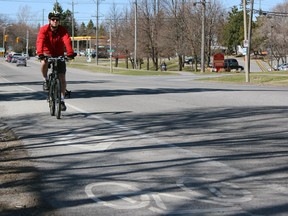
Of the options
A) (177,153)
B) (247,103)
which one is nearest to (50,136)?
(177,153)

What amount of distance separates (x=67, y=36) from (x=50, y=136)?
9.29ft

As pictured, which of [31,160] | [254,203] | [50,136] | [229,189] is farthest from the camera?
[50,136]

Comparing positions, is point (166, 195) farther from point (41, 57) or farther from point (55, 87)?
point (55, 87)

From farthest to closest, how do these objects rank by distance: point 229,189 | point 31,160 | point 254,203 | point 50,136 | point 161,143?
point 50,136, point 161,143, point 31,160, point 229,189, point 254,203

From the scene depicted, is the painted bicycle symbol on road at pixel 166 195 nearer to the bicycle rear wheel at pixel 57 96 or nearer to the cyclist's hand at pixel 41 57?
the bicycle rear wheel at pixel 57 96

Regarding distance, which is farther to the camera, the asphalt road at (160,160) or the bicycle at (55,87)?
the bicycle at (55,87)

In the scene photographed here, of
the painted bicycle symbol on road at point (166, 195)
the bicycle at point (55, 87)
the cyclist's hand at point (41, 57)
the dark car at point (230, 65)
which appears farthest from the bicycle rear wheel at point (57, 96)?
the dark car at point (230, 65)

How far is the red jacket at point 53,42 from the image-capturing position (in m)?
10.5

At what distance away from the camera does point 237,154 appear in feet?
23.0

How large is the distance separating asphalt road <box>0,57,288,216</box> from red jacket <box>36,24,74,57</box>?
1515 mm

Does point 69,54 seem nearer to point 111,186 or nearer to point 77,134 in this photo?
point 77,134

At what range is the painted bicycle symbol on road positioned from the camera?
4.82 meters

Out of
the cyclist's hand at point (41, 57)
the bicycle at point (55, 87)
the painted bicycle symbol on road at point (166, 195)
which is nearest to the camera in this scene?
the painted bicycle symbol on road at point (166, 195)

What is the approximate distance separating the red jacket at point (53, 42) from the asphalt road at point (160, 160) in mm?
1515
